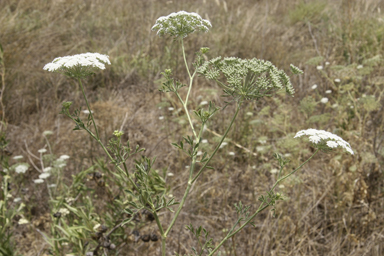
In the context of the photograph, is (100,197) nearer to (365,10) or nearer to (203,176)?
(203,176)

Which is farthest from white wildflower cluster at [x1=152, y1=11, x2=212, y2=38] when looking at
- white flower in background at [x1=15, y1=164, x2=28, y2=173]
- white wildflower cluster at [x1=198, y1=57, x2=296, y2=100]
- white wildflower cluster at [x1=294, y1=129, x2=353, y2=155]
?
white flower in background at [x1=15, y1=164, x2=28, y2=173]

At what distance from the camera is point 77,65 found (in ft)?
4.14

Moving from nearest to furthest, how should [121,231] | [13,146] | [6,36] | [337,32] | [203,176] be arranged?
[121,231], [203,176], [13,146], [6,36], [337,32]

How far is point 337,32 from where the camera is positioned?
5.66 meters

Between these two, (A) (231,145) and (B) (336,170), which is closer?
(B) (336,170)

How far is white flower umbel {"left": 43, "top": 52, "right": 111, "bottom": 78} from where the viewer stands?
3.98ft

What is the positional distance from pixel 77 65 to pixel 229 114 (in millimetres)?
3101

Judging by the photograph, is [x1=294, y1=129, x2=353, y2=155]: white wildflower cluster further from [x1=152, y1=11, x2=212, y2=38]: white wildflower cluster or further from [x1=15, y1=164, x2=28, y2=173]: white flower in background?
[x1=15, y1=164, x2=28, y2=173]: white flower in background

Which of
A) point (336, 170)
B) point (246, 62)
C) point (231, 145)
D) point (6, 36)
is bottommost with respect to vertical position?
point (231, 145)

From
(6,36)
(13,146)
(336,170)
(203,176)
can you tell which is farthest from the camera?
(6,36)

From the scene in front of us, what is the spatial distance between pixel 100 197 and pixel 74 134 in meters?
1.19

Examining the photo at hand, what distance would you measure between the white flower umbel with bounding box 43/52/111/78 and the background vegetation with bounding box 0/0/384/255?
1.13 metres

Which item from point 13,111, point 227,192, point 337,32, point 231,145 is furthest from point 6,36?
point 337,32

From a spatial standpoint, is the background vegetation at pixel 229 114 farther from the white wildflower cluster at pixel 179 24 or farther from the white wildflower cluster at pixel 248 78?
the white wildflower cluster at pixel 179 24
